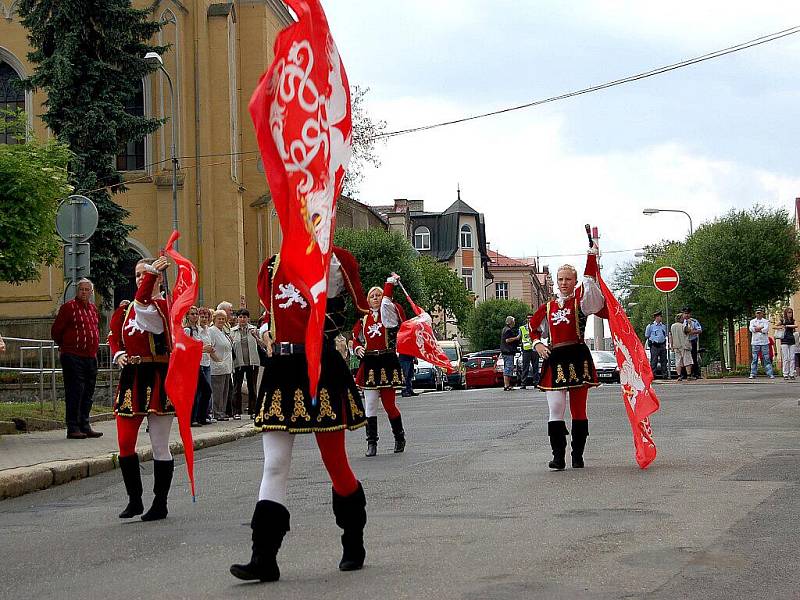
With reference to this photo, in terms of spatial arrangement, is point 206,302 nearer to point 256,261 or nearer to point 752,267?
point 256,261

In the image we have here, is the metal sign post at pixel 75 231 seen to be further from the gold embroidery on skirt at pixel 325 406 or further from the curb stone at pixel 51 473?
the gold embroidery on skirt at pixel 325 406

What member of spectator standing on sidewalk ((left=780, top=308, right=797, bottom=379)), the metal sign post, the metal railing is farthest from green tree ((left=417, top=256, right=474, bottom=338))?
the metal sign post

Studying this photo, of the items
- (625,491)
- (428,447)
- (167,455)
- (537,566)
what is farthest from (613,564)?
(428,447)

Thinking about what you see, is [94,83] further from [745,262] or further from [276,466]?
[276,466]

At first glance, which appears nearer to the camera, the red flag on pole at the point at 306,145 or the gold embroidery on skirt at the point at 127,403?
the red flag on pole at the point at 306,145

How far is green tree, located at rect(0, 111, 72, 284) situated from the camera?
28469 mm

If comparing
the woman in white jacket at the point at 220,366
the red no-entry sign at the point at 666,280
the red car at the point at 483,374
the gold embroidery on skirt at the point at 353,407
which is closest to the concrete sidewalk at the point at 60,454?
the woman in white jacket at the point at 220,366

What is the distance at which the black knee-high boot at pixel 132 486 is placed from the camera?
32.8 ft

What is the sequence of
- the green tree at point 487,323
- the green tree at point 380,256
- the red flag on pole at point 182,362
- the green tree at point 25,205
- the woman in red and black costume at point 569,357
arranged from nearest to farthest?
the red flag on pole at point 182,362 < the woman in red and black costume at point 569,357 < the green tree at point 25,205 < the green tree at point 380,256 < the green tree at point 487,323

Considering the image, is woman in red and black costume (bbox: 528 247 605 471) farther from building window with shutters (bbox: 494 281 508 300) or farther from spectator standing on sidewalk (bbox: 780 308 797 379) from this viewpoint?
building window with shutters (bbox: 494 281 508 300)

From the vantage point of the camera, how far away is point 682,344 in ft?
119

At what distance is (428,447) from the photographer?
15.3m

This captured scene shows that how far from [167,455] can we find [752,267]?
44905mm

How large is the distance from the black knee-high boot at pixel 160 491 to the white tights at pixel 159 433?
0.20 feet
